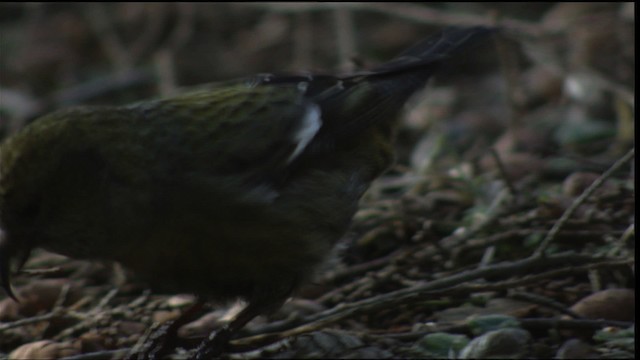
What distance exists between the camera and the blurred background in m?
4.29

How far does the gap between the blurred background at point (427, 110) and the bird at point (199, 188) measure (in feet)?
1.19

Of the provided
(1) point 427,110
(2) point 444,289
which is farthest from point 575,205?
(1) point 427,110

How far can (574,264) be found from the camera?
13.3 ft

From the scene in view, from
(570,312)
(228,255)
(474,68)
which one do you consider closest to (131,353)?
(228,255)

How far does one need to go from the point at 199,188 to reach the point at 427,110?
9.48ft

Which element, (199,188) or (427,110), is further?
(427,110)

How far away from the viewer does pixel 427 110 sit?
6.37 meters

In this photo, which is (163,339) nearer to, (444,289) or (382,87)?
(444,289)

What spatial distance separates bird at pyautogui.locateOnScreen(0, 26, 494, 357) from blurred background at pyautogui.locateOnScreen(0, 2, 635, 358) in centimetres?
36

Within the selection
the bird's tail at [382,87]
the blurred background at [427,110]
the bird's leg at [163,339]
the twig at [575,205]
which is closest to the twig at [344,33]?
the blurred background at [427,110]

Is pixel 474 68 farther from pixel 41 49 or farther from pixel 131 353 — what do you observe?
pixel 131 353

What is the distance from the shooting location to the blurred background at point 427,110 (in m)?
4.29

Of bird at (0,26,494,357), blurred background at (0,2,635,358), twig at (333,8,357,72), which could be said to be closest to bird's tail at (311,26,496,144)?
bird at (0,26,494,357)

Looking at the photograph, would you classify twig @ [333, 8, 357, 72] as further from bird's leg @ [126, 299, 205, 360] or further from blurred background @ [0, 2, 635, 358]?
bird's leg @ [126, 299, 205, 360]
